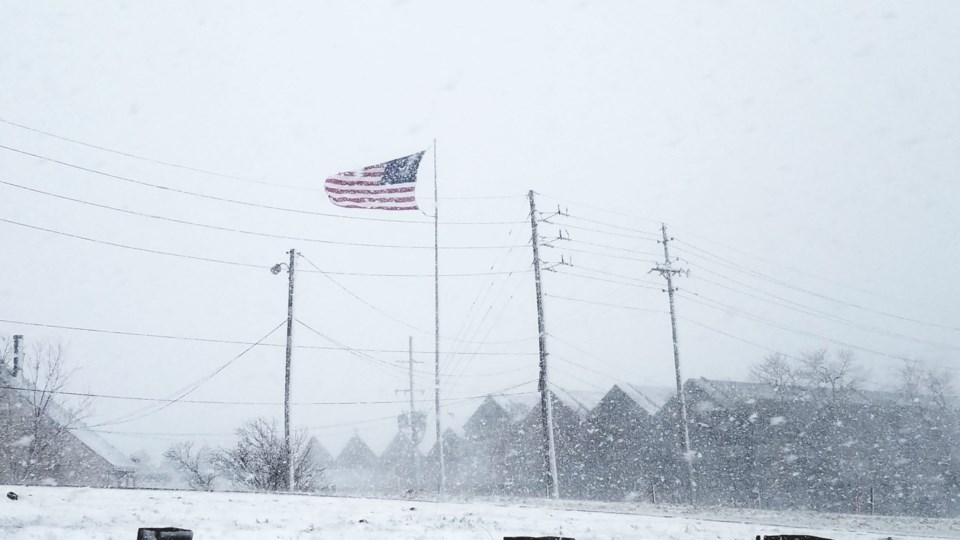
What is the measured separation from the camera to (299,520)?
33.2 feet

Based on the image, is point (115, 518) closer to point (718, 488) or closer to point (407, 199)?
point (407, 199)

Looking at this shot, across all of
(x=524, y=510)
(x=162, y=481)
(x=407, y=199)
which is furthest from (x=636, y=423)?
(x=162, y=481)

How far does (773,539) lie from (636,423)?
42.7 m

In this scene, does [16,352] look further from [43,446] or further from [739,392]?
[739,392]

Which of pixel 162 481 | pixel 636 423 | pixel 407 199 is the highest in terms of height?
pixel 407 199

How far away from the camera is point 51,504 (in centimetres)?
958

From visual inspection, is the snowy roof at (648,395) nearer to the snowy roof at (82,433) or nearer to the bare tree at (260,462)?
the bare tree at (260,462)

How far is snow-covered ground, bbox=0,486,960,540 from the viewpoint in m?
8.53

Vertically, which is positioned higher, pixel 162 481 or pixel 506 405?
pixel 506 405

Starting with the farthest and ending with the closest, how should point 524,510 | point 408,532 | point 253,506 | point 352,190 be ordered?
point 352,190 < point 524,510 < point 253,506 < point 408,532

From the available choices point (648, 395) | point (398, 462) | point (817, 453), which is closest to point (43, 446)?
point (648, 395)

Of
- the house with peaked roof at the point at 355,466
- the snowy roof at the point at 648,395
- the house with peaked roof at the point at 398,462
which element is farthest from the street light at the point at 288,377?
the house with peaked roof at the point at 355,466

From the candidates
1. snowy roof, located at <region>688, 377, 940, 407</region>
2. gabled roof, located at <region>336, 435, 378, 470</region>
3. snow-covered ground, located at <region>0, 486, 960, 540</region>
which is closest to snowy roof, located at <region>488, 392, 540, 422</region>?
snowy roof, located at <region>688, 377, 940, 407</region>

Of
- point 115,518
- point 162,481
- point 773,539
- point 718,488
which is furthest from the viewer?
point 162,481
